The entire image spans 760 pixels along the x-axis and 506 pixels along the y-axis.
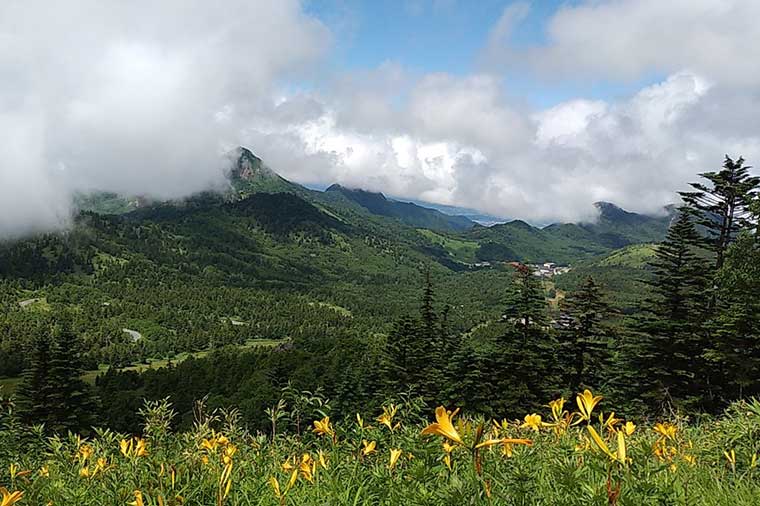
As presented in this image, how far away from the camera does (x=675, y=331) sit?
19406 millimetres

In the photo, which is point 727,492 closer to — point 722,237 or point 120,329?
point 722,237

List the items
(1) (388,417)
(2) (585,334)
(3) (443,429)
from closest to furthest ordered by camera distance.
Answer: (3) (443,429) < (1) (388,417) < (2) (585,334)

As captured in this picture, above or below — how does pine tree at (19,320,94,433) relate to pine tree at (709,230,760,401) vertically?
below

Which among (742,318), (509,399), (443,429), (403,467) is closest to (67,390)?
(509,399)

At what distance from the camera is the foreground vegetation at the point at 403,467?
1.44m

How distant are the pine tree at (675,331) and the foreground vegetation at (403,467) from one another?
18369 mm

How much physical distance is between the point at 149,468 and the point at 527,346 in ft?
78.9

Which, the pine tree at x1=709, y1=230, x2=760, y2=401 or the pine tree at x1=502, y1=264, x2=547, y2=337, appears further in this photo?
the pine tree at x1=502, y1=264, x2=547, y2=337

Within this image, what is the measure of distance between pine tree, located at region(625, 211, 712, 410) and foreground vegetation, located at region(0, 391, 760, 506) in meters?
18.4

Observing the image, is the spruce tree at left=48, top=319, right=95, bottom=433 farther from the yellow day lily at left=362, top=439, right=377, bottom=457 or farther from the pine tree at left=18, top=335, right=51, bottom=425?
the yellow day lily at left=362, top=439, right=377, bottom=457

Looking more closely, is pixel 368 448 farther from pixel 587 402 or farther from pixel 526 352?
pixel 526 352

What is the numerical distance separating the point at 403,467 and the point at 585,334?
79.7ft

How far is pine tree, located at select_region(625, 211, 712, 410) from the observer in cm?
1877

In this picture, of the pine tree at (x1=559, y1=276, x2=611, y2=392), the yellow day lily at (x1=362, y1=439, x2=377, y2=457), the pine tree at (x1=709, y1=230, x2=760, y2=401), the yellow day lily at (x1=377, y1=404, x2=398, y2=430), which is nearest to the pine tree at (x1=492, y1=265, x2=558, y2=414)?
the pine tree at (x1=559, y1=276, x2=611, y2=392)
